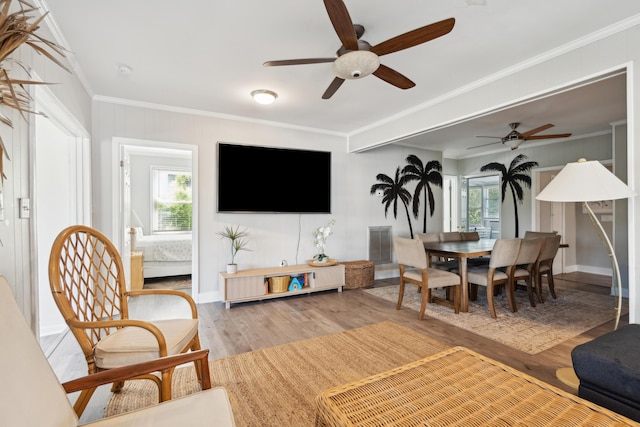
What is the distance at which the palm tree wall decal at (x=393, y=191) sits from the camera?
5461 mm

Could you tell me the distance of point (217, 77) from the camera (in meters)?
2.94

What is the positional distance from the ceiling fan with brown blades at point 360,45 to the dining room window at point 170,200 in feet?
18.0

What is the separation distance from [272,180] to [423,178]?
3.26 metres

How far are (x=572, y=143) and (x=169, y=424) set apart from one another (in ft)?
23.3

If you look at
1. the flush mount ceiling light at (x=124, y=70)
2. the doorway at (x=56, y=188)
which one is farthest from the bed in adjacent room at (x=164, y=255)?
the flush mount ceiling light at (x=124, y=70)

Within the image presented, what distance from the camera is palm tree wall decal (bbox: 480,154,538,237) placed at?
6082 mm

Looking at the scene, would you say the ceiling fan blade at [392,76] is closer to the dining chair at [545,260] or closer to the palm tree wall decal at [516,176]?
the dining chair at [545,260]

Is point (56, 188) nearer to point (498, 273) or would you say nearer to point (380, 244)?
point (380, 244)

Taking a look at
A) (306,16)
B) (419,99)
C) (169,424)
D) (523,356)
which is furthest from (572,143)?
(169,424)

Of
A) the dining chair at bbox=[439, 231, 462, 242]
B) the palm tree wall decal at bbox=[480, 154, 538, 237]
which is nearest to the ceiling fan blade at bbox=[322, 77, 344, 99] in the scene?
the dining chair at bbox=[439, 231, 462, 242]

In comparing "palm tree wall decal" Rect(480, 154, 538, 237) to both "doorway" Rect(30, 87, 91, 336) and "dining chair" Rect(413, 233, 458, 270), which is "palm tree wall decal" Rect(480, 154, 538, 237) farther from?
"doorway" Rect(30, 87, 91, 336)

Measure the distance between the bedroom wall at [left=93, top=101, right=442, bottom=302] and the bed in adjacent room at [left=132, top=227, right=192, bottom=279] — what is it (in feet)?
4.86

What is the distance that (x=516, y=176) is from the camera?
6.23 m

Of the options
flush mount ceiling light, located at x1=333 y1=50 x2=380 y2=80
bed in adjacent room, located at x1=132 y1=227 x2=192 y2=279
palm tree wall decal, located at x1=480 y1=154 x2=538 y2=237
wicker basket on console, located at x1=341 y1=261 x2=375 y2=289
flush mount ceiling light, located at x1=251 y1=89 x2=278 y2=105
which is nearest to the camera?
flush mount ceiling light, located at x1=333 y1=50 x2=380 y2=80
